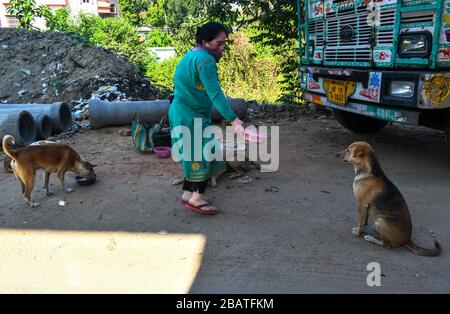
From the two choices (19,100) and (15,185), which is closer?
(15,185)

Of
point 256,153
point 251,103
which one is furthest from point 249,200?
point 251,103

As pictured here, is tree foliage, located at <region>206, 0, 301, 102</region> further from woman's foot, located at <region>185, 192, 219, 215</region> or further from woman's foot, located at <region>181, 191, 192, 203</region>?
woman's foot, located at <region>185, 192, 219, 215</region>

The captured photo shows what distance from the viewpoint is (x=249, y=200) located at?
414 centimetres

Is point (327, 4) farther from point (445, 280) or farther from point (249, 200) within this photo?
point (445, 280)

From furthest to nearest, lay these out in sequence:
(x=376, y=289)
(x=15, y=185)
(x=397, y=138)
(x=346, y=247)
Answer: (x=397, y=138) < (x=15, y=185) < (x=346, y=247) < (x=376, y=289)

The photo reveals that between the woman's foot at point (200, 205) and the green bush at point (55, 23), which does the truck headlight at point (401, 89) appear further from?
the green bush at point (55, 23)

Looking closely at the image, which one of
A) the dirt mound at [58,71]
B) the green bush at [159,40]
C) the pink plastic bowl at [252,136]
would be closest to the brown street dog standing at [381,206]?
the pink plastic bowl at [252,136]

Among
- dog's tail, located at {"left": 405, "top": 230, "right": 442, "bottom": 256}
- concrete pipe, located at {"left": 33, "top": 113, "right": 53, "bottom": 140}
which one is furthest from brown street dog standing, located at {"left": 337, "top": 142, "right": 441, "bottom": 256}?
concrete pipe, located at {"left": 33, "top": 113, "right": 53, "bottom": 140}

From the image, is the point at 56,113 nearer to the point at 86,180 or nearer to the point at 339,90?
the point at 86,180

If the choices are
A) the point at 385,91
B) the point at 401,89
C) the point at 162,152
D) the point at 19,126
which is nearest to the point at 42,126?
the point at 19,126

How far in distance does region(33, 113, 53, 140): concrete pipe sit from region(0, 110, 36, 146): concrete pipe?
116 mm

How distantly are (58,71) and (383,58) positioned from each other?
29.1ft

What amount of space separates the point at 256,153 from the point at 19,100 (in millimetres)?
6945

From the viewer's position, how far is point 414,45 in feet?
13.8
